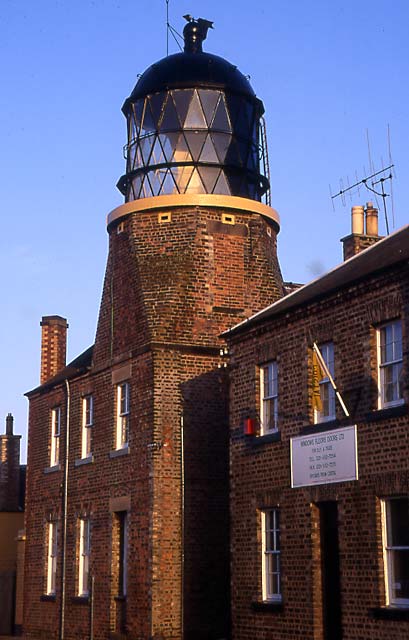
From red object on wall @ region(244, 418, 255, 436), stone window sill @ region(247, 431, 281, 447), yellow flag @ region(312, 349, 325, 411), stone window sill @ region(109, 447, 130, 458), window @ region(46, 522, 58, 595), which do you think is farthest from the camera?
window @ region(46, 522, 58, 595)

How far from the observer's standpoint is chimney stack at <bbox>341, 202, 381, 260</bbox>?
25734 millimetres

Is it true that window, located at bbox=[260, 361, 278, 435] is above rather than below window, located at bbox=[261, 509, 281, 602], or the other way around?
above

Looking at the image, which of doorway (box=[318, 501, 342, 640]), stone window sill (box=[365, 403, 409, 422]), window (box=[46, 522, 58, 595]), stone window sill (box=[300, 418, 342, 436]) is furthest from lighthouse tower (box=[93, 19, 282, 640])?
stone window sill (box=[365, 403, 409, 422])

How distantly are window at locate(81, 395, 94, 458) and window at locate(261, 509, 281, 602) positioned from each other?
8.44 metres

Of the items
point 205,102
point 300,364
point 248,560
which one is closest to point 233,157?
point 205,102

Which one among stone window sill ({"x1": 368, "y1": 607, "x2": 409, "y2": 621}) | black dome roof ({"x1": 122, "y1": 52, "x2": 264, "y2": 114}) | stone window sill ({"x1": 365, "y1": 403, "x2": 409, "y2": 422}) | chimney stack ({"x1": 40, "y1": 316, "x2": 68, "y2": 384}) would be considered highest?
black dome roof ({"x1": 122, "y1": 52, "x2": 264, "y2": 114})

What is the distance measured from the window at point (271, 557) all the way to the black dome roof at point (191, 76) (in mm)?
12131

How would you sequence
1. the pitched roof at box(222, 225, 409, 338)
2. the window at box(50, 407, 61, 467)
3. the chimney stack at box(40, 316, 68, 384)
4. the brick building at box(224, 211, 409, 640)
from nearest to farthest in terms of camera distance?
the brick building at box(224, 211, 409, 640)
the pitched roof at box(222, 225, 409, 338)
the window at box(50, 407, 61, 467)
the chimney stack at box(40, 316, 68, 384)

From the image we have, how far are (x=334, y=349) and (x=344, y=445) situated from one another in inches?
76.8

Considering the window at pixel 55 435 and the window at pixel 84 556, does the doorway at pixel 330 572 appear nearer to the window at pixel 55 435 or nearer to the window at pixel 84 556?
the window at pixel 84 556

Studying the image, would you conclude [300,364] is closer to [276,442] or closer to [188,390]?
[276,442]

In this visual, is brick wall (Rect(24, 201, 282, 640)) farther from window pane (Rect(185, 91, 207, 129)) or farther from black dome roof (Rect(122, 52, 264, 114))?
black dome roof (Rect(122, 52, 264, 114))

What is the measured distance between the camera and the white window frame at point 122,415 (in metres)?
27.6

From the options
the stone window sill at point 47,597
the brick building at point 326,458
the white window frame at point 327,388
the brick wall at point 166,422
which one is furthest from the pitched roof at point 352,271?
the stone window sill at point 47,597
